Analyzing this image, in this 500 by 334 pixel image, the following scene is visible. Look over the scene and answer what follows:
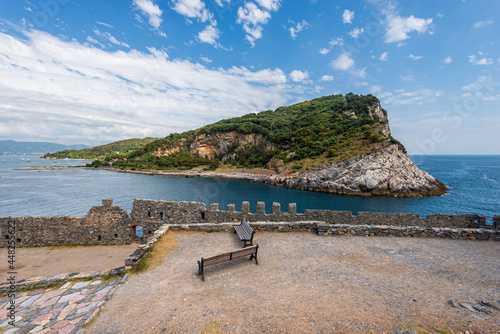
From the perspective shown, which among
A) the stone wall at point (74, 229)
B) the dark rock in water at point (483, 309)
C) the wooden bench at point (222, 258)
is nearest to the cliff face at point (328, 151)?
the stone wall at point (74, 229)

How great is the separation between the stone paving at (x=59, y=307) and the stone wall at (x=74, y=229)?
9108 millimetres

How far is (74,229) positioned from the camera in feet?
48.6

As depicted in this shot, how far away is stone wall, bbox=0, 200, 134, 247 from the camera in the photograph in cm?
1439

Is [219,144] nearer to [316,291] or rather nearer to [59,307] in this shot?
[59,307]

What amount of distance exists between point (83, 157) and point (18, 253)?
210504 millimetres

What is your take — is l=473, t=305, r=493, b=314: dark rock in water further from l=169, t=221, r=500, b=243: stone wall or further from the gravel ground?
l=169, t=221, r=500, b=243: stone wall

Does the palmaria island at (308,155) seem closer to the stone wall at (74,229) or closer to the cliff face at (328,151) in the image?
the cliff face at (328,151)

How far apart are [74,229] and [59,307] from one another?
12.4m

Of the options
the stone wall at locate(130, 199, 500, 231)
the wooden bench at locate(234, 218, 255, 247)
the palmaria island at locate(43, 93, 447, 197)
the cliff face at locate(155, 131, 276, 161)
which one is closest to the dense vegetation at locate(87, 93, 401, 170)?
the palmaria island at locate(43, 93, 447, 197)

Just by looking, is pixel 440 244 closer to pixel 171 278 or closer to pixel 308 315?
pixel 308 315

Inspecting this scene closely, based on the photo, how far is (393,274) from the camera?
6.46 meters

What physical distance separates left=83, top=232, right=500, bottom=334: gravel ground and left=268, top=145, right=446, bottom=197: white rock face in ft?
116

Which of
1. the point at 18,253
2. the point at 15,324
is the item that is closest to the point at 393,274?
the point at 15,324

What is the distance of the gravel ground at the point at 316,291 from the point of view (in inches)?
171
